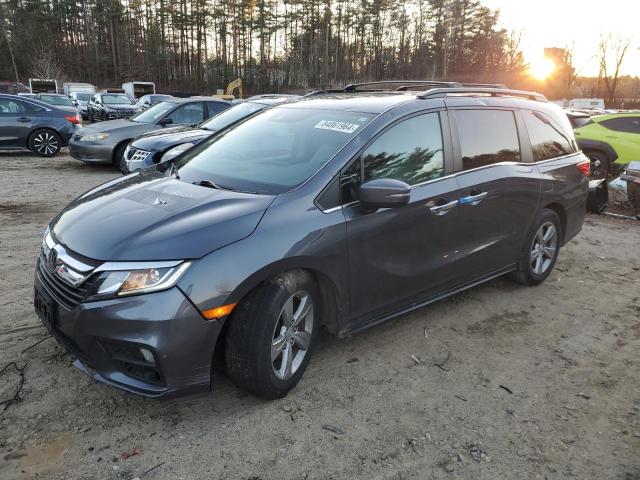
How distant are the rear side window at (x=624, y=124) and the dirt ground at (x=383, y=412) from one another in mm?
7428

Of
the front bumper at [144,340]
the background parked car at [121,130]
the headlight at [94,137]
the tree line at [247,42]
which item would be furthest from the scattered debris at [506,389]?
the tree line at [247,42]

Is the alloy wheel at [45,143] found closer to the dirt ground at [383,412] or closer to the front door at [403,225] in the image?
the dirt ground at [383,412]

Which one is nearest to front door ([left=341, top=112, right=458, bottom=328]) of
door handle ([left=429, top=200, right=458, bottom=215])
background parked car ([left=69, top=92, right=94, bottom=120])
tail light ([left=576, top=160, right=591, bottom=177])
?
door handle ([left=429, top=200, right=458, bottom=215])

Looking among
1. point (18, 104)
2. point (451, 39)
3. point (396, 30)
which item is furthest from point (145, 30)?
point (18, 104)

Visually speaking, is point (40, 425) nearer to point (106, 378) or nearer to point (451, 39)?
point (106, 378)

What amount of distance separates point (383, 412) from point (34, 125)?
12.4 meters

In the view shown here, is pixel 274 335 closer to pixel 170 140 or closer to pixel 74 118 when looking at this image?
pixel 170 140

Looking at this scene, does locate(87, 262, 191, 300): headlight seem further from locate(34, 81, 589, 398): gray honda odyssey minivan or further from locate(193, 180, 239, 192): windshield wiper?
locate(193, 180, 239, 192): windshield wiper

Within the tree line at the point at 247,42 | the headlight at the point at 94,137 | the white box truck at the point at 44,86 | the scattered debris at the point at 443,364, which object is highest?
the tree line at the point at 247,42

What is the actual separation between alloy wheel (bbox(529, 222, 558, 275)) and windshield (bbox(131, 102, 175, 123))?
8203mm

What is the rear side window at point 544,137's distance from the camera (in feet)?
15.5

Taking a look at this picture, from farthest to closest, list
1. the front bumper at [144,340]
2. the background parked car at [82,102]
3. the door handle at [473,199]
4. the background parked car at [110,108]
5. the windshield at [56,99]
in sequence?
the background parked car at [82,102]
the background parked car at [110,108]
the windshield at [56,99]
the door handle at [473,199]
the front bumper at [144,340]

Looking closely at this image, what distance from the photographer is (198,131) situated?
907 centimetres

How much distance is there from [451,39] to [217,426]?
61.1 metres
